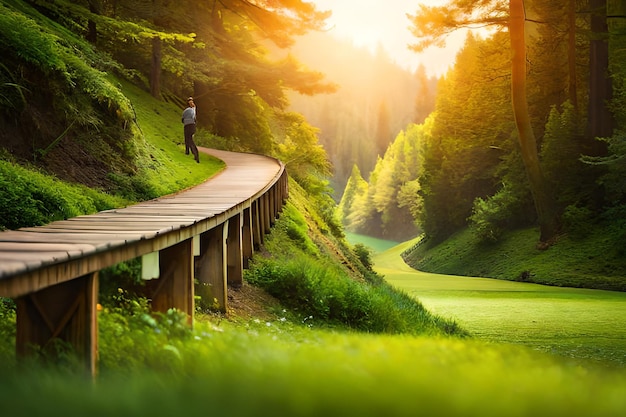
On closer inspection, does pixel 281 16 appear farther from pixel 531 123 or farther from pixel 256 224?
pixel 256 224

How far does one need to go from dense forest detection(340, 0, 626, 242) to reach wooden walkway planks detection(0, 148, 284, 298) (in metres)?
15.2

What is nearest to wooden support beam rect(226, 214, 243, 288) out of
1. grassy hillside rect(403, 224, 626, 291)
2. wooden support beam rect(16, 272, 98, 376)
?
wooden support beam rect(16, 272, 98, 376)

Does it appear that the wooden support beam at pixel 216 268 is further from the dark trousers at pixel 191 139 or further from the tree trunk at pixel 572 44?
the tree trunk at pixel 572 44

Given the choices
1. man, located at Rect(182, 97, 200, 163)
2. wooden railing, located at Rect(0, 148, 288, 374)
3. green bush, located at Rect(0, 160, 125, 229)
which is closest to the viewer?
wooden railing, located at Rect(0, 148, 288, 374)

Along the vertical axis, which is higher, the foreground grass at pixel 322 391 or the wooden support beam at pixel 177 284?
the foreground grass at pixel 322 391

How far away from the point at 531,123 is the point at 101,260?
34923 mm

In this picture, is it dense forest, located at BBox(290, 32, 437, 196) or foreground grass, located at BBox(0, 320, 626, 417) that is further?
dense forest, located at BBox(290, 32, 437, 196)

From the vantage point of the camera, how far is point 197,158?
20.1 metres

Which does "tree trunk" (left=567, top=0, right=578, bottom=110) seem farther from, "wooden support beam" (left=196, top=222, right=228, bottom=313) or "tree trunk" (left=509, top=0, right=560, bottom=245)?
"wooden support beam" (left=196, top=222, right=228, bottom=313)

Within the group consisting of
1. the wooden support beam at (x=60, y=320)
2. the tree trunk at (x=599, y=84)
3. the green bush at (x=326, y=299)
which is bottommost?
the green bush at (x=326, y=299)

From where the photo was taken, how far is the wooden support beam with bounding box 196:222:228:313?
319 inches

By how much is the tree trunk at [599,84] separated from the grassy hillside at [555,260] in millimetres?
4256

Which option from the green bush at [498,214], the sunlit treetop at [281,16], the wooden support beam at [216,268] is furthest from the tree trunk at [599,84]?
the wooden support beam at [216,268]

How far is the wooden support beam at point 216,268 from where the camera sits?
8094mm
